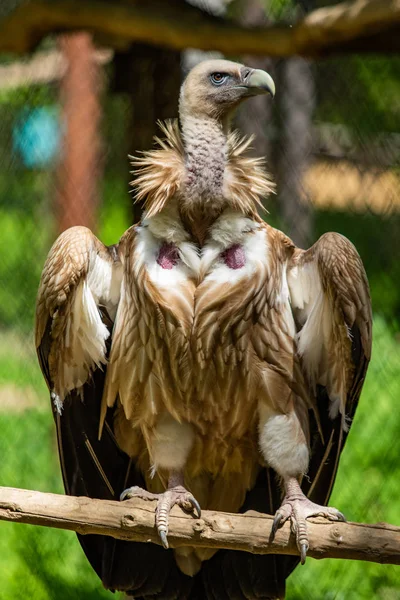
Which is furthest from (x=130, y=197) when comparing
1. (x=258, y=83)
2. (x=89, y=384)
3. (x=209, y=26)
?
(x=258, y=83)

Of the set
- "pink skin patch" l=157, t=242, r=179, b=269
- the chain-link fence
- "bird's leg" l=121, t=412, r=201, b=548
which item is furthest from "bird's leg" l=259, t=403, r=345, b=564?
the chain-link fence

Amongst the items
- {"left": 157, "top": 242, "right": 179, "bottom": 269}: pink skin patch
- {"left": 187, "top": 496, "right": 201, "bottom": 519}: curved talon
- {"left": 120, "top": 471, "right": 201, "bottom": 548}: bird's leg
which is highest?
{"left": 157, "top": 242, "right": 179, "bottom": 269}: pink skin patch

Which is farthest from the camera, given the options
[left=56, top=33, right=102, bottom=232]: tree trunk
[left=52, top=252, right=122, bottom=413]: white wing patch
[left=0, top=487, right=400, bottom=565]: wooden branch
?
[left=56, top=33, right=102, bottom=232]: tree trunk

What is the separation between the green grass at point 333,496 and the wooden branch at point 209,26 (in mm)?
1866

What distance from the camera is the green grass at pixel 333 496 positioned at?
508 centimetres

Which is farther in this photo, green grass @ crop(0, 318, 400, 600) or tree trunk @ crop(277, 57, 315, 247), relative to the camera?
tree trunk @ crop(277, 57, 315, 247)

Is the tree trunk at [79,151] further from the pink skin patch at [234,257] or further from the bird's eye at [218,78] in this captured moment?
the pink skin patch at [234,257]

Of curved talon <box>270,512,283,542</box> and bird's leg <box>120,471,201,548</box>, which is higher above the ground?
curved talon <box>270,512,283,542</box>

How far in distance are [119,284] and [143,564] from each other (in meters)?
1.18

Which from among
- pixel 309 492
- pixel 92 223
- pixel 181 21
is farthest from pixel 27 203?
pixel 309 492

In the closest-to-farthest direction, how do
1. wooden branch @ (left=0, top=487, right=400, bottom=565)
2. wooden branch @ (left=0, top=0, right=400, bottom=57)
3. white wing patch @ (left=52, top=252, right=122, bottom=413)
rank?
wooden branch @ (left=0, top=487, right=400, bottom=565)
white wing patch @ (left=52, top=252, right=122, bottom=413)
wooden branch @ (left=0, top=0, right=400, bottom=57)

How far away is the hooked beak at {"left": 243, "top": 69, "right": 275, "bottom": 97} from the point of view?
355 centimetres

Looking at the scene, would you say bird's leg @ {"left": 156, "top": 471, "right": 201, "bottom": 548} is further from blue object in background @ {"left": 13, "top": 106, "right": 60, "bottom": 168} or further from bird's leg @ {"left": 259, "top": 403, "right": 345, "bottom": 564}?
blue object in background @ {"left": 13, "top": 106, "right": 60, "bottom": 168}

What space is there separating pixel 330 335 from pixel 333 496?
81.3 inches
